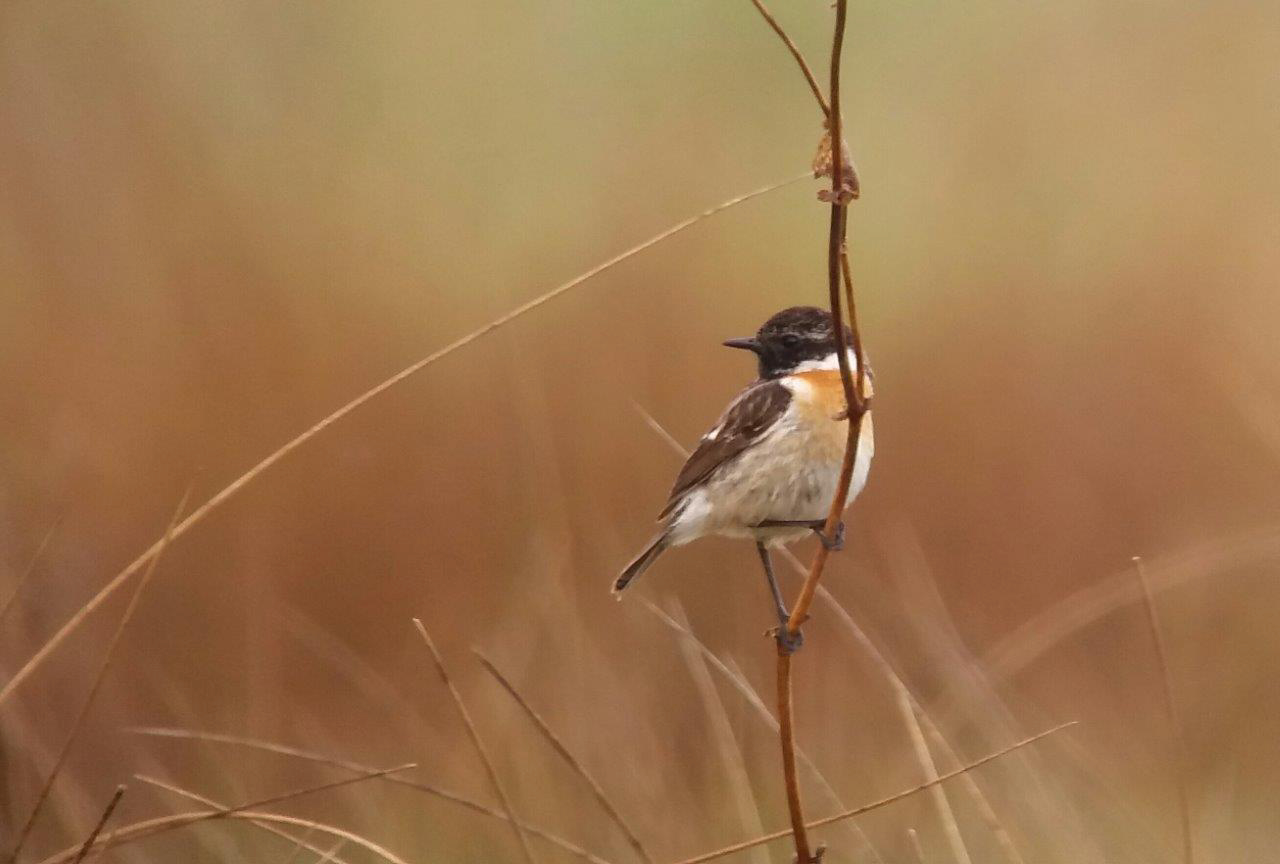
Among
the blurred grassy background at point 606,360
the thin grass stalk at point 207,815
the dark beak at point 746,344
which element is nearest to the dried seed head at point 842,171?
the thin grass stalk at point 207,815

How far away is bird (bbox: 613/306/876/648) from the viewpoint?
2.42 m

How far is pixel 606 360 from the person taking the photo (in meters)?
3.99

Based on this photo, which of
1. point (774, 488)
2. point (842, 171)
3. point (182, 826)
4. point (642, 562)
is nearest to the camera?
point (842, 171)

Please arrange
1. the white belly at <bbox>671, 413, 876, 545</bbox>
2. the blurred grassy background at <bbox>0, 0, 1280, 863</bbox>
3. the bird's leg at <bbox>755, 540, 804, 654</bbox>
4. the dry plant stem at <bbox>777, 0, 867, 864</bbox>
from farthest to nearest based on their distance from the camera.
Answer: the blurred grassy background at <bbox>0, 0, 1280, 863</bbox>
the white belly at <bbox>671, 413, 876, 545</bbox>
the bird's leg at <bbox>755, 540, 804, 654</bbox>
the dry plant stem at <bbox>777, 0, 867, 864</bbox>

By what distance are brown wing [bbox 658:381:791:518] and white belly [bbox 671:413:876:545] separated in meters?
0.03

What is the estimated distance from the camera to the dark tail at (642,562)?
8.26ft

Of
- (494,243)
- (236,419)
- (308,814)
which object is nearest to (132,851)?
(308,814)

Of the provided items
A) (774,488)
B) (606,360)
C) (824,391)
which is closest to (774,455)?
(774,488)

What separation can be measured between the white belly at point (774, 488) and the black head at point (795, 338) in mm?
188

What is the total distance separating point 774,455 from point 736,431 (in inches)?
5.7

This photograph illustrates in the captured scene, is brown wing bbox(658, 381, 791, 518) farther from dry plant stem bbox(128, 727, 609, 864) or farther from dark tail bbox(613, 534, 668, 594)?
dry plant stem bbox(128, 727, 609, 864)

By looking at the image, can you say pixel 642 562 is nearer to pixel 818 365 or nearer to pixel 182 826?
pixel 818 365

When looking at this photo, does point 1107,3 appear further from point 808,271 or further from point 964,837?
point 964,837

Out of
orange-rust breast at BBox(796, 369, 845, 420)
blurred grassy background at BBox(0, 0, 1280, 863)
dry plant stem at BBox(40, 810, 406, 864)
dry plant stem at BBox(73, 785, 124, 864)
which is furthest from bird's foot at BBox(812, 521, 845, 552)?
blurred grassy background at BBox(0, 0, 1280, 863)
